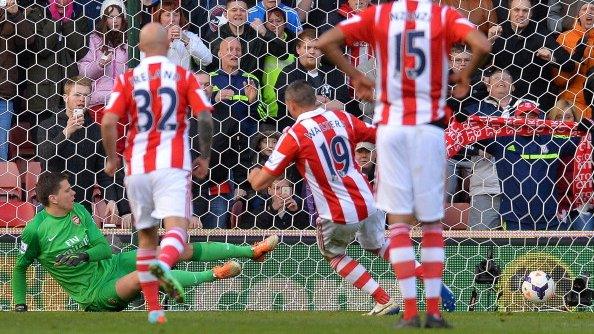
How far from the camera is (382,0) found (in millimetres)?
12789

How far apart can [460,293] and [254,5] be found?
330cm

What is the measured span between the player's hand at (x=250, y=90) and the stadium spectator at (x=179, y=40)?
383mm

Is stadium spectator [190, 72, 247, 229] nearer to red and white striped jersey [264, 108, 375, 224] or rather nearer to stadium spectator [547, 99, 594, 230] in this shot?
red and white striped jersey [264, 108, 375, 224]

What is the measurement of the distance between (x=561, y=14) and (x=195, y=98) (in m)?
5.45

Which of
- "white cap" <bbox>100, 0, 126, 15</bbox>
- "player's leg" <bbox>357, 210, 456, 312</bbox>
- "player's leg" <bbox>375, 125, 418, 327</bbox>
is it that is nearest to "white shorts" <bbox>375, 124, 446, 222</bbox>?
"player's leg" <bbox>375, 125, 418, 327</bbox>

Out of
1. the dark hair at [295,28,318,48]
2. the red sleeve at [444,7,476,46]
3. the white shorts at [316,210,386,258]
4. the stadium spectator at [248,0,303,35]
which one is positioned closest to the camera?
the red sleeve at [444,7,476,46]

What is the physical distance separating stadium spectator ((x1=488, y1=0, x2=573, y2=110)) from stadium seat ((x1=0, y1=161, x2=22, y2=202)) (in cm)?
419

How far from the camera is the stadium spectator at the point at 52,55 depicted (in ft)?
39.9

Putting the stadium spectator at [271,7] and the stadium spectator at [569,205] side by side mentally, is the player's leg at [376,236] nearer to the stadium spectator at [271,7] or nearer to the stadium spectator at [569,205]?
the stadium spectator at [569,205]

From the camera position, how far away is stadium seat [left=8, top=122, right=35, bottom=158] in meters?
11.9

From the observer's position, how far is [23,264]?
10234 mm

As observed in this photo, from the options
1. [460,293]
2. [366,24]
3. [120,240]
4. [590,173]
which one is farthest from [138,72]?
[590,173]

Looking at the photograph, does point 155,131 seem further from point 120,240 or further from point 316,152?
point 120,240

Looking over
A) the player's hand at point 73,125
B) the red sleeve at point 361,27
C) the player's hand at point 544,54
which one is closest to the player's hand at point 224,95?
the player's hand at point 73,125
